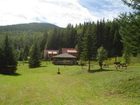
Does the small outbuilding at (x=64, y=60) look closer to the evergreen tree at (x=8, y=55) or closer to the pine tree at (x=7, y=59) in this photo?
the pine tree at (x=7, y=59)

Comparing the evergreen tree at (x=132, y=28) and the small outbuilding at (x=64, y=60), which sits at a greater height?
the evergreen tree at (x=132, y=28)

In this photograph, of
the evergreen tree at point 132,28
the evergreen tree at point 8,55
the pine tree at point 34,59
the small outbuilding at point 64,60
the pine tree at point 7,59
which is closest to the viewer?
the evergreen tree at point 132,28

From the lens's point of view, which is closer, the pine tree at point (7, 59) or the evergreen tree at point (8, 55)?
the pine tree at point (7, 59)

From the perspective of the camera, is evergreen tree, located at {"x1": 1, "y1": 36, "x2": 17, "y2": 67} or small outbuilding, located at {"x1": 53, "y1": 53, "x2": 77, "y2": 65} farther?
small outbuilding, located at {"x1": 53, "y1": 53, "x2": 77, "y2": 65}

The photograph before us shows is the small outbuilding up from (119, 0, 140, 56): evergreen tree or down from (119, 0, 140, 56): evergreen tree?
down

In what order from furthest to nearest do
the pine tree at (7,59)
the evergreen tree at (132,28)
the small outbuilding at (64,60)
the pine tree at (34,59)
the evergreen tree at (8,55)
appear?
the small outbuilding at (64,60) < the pine tree at (34,59) < the evergreen tree at (8,55) < the pine tree at (7,59) < the evergreen tree at (132,28)

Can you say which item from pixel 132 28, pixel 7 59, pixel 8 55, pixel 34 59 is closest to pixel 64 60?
pixel 34 59

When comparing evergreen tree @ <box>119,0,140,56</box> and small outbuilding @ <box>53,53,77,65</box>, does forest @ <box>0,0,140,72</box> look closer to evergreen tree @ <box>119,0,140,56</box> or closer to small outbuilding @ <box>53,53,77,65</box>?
evergreen tree @ <box>119,0,140,56</box>

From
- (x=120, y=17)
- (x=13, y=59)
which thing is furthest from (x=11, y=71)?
(x=120, y=17)

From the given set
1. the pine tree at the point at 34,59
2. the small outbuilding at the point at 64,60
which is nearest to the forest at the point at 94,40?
the pine tree at the point at 34,59

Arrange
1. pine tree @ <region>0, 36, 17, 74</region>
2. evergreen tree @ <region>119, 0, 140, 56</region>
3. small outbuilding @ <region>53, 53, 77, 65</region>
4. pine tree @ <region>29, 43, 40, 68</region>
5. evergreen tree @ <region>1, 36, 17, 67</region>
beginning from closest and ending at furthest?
evergreen tree @ <region>119, 0, 140, 56</region>, pine tree @ <region>0, 36, 17, 74</region>, evergreen tree @ <region>1, 36, 17, 67</region>, pine tree @ <region>29, 43, 40, 68</region>, small outbuilding @ <region>53, 53, 77, 65</region>

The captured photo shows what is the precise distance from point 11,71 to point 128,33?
5408 centimetres

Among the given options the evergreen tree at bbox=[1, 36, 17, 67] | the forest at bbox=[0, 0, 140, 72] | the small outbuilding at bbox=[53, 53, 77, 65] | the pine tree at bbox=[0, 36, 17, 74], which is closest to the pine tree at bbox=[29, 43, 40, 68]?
the forest at bbox=[0, 0, 140, 72]

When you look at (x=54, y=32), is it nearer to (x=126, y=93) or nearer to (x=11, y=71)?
(x=11, y=71)
